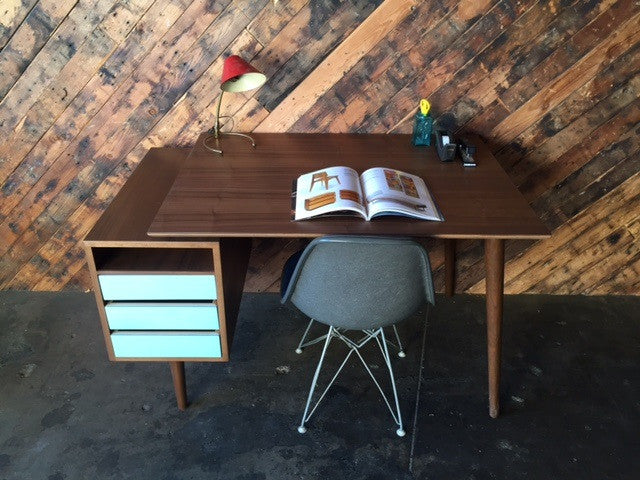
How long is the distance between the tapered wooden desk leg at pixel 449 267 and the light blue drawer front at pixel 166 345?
1195 millimetres

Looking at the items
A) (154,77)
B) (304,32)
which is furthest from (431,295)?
(154,77)

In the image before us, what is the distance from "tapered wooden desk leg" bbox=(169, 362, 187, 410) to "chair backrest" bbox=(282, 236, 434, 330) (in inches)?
21.2

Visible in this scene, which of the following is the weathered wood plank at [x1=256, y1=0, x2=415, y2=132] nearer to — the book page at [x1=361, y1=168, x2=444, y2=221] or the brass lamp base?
the brass lamp base

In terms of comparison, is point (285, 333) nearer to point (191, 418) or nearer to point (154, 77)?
point (191, 418)

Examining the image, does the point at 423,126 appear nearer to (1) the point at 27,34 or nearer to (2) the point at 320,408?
(2) the point at 320,408

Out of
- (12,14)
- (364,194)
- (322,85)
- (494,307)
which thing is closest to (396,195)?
(364,194)

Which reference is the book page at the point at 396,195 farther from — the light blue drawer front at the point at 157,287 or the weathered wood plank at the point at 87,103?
the weathered wood plank at the point at 87,103

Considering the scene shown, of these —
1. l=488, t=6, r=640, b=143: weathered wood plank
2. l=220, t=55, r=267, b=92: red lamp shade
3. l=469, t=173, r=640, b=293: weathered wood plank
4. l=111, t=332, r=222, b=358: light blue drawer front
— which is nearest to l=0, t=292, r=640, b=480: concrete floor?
l=469, t=173, r=640, b=293: weathered wood plank

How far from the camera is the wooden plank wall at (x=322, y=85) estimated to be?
2.10 meters

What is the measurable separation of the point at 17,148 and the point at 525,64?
2110 millimetres

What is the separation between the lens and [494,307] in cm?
186

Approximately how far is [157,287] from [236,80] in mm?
836

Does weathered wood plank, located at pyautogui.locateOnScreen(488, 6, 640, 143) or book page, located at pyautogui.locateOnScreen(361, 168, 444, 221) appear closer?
book page, located at pyautogui.locateOnScreen(361, 168, 444, 221)

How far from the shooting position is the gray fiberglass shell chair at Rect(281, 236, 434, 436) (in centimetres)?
148
